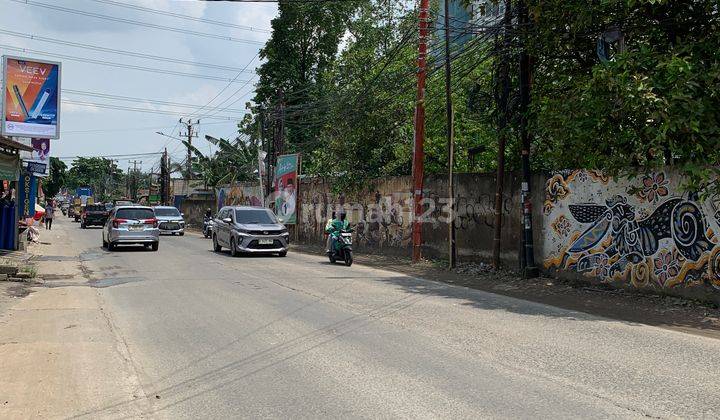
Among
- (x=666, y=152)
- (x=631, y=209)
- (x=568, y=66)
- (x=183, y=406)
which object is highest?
(x=568, y=66)

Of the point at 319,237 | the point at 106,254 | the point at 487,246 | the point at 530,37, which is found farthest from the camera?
the point at 319,237

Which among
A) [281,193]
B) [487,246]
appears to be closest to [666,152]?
[487,246]

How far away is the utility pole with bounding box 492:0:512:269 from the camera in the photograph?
15176 millimetres

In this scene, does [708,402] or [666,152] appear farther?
[666,152]

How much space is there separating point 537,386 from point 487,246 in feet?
38.7

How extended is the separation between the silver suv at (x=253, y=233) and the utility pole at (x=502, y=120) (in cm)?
779

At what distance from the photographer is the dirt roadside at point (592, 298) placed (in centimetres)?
993

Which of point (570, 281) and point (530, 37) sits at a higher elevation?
point (530, 37)

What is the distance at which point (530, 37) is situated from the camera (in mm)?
13812

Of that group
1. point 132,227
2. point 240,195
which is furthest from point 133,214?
point 240,195

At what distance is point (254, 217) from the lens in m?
21.7

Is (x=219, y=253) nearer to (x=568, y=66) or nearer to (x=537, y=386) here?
(x=568, y=66)

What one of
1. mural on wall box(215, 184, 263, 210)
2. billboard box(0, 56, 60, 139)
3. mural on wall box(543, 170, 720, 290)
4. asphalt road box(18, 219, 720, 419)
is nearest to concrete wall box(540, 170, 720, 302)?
mural on wall box(543, 170, 720, 290)

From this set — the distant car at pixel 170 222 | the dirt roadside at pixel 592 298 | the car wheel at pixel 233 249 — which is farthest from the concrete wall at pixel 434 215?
the distant car at pixel 170 222
